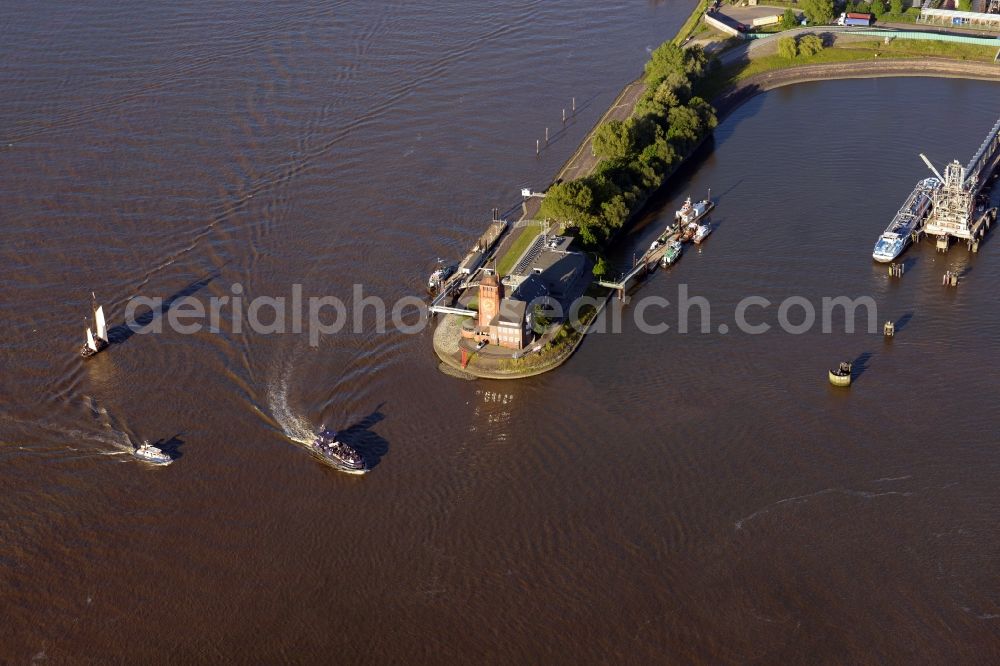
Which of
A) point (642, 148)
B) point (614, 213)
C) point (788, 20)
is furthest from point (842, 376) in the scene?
point (788, 20)

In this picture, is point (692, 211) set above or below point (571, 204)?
below

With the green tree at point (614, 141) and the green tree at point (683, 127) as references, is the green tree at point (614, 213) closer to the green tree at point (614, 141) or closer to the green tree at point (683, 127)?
the green tree at point (614, 141)

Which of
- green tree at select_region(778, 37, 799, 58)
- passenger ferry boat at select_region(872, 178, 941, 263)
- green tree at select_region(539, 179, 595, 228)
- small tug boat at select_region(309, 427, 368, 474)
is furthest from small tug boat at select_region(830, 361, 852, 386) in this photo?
green tree at select_region(778, 37, 799, 58)

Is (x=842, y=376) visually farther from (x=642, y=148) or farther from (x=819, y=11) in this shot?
(x=819, y=11)

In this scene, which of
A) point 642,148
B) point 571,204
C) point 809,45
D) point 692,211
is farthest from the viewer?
point 809,45

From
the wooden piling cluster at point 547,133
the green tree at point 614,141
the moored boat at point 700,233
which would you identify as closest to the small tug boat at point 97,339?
the wooden piling cluster at point 547,133
